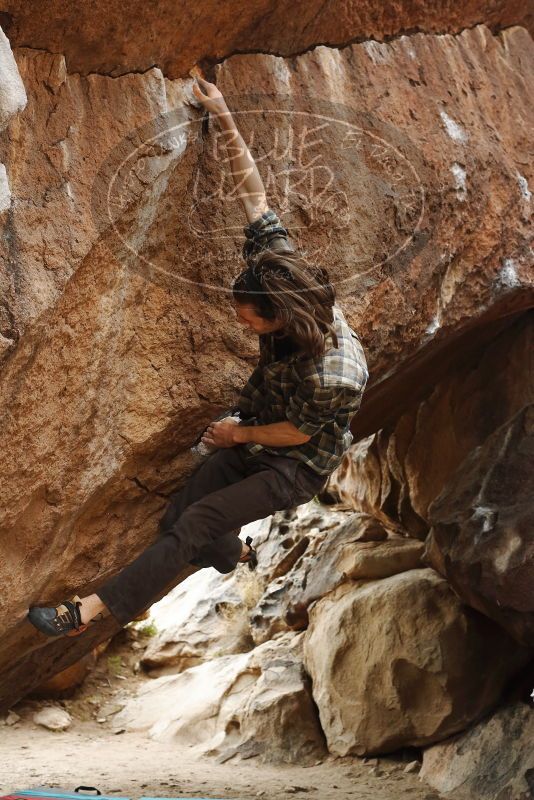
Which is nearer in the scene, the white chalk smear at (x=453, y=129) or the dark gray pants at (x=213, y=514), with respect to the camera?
the dark gray pants at (x=213, y=514)

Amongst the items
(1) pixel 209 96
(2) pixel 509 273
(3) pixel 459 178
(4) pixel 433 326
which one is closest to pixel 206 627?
(4) pixel 433 326

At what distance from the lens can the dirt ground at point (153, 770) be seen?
193 inches

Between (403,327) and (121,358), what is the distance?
4.69ft

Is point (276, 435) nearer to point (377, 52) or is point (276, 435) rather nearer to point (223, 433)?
point (223, 433)

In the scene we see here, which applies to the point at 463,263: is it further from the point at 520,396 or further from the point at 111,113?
the point at 111,113

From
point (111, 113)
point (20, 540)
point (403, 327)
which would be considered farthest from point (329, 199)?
point (20, 540)

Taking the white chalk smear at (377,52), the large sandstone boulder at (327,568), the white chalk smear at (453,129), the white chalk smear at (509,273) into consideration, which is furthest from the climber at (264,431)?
the large sandstone boulder at (327,568)

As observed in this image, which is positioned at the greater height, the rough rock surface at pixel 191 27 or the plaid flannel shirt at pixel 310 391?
the rough rock surface at pixel 191 27

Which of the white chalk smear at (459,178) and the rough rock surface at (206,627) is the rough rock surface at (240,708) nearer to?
the rough rock surface at (206,627)

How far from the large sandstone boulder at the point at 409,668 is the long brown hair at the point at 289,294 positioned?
300cm

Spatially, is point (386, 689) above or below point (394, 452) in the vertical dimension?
below

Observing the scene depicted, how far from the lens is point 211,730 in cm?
624

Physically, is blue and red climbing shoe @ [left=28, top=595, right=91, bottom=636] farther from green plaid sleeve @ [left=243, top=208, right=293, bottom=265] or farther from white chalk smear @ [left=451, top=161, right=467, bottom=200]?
white chalk smear @ [left=451, top=161, right=467, bottom=200]

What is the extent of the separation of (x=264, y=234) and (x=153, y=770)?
11.7 feet
